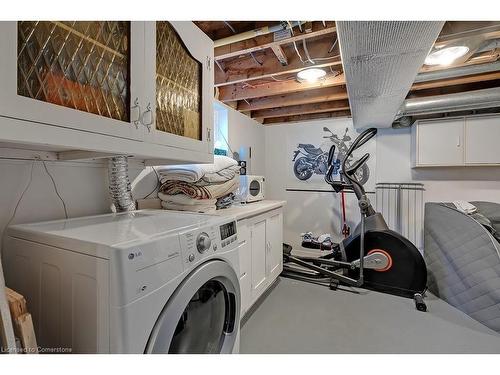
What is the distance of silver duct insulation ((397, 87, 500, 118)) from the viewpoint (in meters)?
2.40

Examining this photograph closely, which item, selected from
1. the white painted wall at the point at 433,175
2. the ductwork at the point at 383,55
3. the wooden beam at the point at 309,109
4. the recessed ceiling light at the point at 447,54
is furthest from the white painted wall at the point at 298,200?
the recessed ceiling light at the point at 447,54

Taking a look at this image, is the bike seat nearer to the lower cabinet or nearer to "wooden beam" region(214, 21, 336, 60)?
the lower cabinet

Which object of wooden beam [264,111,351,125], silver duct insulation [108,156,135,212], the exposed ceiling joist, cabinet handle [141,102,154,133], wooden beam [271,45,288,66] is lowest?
silver duct insulation [108,156,135,212]

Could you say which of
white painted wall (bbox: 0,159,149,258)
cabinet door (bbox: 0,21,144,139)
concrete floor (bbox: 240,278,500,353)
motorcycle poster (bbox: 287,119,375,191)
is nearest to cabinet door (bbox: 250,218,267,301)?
concrete floor (bbox: 240,278,500,353)

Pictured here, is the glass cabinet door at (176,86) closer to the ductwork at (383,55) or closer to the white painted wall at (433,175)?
the ductwork at (383,55)

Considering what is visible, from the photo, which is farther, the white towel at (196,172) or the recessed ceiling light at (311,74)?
the recessed ceiling light at (311,74)

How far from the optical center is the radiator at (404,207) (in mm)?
3344

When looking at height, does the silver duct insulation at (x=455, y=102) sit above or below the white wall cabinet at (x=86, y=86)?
above

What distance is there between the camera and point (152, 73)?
1.16 metres

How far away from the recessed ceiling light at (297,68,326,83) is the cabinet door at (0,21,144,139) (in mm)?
1555

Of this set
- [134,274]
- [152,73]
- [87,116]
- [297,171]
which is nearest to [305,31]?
[152,73]

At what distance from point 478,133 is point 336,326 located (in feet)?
9.38

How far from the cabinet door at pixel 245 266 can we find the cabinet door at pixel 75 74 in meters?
1.01
